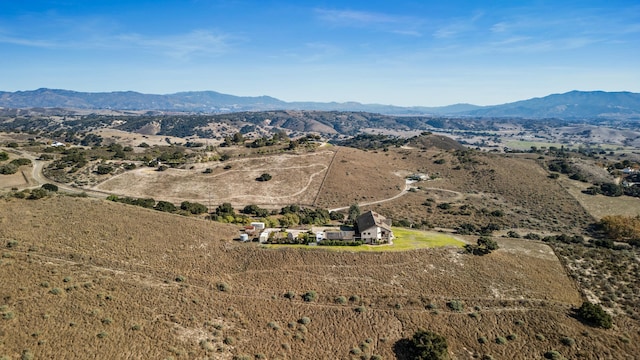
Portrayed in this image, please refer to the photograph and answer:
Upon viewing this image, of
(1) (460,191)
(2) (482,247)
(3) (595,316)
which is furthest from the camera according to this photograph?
(1) (460,191)

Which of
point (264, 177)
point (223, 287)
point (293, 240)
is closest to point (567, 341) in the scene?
point (293, 240)

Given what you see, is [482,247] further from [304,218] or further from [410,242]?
[304,218]

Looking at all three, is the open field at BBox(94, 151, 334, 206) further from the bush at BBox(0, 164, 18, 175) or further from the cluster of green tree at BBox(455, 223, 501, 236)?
the cluster of green tree at BBox(455, 223, 501, 236)

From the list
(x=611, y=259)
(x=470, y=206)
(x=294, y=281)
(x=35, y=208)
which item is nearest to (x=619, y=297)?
(x=611, y=259)

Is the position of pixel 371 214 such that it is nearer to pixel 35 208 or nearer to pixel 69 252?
pixel 69 252

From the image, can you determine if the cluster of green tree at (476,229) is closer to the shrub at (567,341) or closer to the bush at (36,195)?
the shrub at (567,341)
